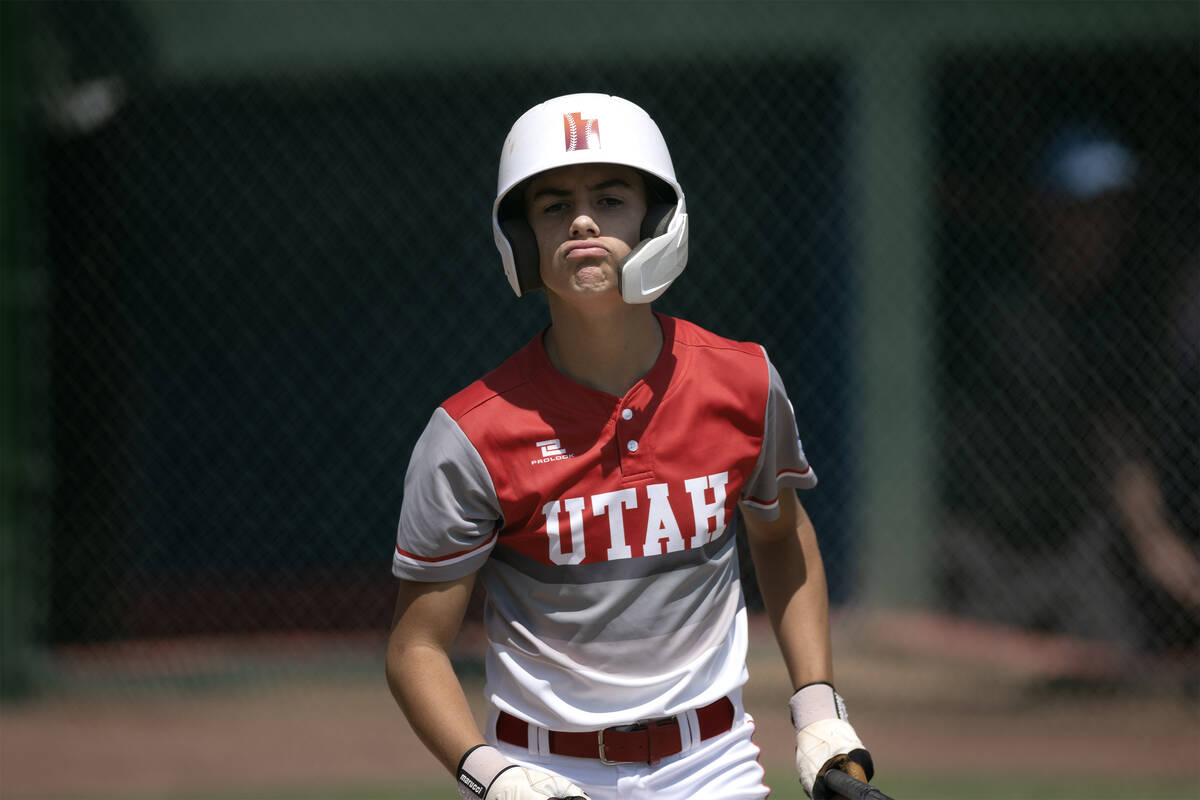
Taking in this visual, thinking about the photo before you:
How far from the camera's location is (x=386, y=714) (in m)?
6.56

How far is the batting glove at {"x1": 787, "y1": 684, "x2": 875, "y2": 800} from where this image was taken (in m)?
2.66

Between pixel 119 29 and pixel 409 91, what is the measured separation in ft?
4.99

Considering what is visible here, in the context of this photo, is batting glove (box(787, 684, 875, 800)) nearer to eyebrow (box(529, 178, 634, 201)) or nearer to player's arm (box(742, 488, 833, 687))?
player's arm (box(742, 488, 833, 687))

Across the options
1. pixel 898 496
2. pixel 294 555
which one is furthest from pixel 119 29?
pixel 898 496

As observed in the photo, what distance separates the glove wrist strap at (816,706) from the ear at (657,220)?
0.97m

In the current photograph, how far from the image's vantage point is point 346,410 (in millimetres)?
7887

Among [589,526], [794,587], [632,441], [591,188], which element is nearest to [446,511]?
[589,526]

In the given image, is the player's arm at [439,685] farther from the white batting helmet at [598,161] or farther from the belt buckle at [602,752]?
the white batting helmet at [598,161]

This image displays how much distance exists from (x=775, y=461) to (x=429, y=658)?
2.64 feet

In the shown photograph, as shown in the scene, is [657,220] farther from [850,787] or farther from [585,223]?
[850,787]

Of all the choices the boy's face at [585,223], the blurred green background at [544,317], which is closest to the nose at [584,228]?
the boy's face at [585,223]

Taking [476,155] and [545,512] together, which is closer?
[545,512]

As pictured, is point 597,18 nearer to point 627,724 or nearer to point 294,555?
point 294,555

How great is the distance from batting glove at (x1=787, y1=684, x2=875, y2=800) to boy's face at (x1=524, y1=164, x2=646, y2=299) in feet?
3.02
